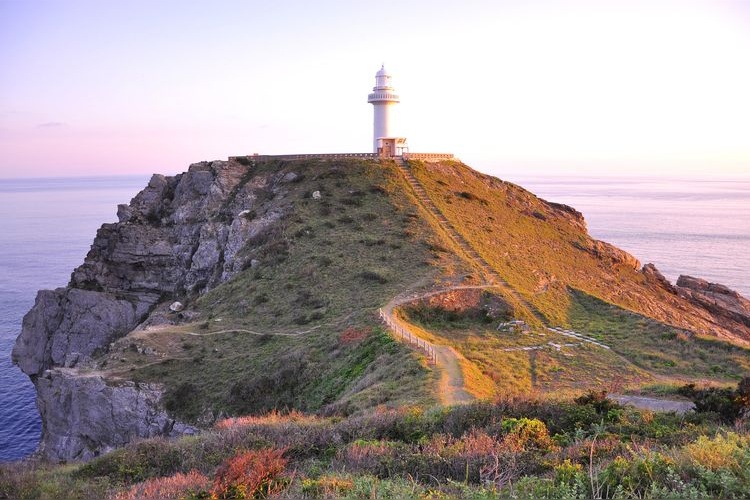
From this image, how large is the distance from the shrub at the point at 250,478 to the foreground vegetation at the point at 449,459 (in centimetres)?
2

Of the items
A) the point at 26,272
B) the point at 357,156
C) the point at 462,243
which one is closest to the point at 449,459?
the point at 462,243

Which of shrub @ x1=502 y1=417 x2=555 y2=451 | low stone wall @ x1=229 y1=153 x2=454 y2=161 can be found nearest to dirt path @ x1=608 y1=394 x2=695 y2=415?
shrub @ x1=502 y1=417 x2=555 y2=451

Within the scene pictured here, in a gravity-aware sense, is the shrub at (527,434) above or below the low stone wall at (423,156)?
below

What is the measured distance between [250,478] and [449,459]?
3527 millimetres

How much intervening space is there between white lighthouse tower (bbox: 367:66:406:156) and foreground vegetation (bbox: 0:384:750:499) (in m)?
54.6

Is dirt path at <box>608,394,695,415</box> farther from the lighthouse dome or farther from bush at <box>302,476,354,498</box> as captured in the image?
the lighthouse dome

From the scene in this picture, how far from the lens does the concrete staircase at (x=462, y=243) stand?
3834 centimetres

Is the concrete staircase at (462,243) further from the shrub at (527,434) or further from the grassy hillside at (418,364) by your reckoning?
the shrub at (527,434)

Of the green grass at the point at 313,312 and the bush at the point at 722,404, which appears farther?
the green grass at the point at 313,312

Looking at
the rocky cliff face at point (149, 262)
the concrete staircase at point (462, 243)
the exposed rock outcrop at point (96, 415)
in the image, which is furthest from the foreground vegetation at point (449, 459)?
the rocky cliff face at point (149, 262)

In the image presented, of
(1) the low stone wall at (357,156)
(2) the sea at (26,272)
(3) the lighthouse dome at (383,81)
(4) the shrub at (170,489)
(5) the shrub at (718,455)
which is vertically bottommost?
(2) the sea at (26,272)

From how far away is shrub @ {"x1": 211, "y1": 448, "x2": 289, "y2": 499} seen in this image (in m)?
9.16

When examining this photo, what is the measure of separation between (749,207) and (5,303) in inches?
7955

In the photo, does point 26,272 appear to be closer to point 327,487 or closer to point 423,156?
point 423,156
